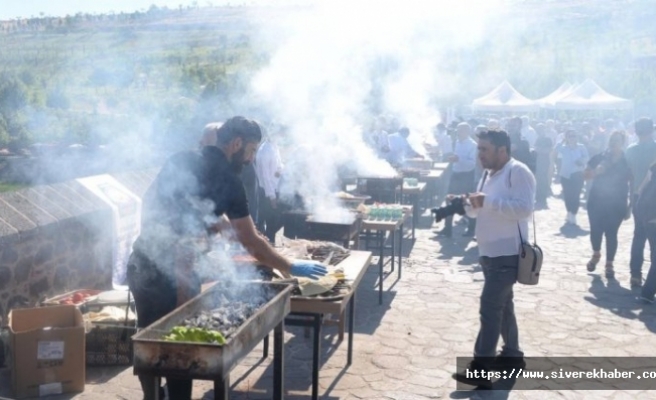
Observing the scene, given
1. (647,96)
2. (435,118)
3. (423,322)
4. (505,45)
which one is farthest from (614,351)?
(505,45)

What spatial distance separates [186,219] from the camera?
12.7 feet

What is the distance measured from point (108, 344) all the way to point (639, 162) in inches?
254

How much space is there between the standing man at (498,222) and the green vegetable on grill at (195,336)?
2222 millimetres

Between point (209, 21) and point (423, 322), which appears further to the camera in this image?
point (209, 21)

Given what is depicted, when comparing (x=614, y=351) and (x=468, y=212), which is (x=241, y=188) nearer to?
(x=468, y=212)

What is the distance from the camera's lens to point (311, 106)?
13648 mm

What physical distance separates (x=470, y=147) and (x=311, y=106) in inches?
157

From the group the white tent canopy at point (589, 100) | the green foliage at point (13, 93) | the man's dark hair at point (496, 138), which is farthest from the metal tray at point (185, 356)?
the white tent canopy at point (589, 100)

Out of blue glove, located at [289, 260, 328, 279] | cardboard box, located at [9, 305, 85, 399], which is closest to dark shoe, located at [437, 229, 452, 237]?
blue glove, located at [289, 260, 328, 279]

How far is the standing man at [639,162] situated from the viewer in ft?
24.9

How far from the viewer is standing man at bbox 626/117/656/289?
7602 millimetres

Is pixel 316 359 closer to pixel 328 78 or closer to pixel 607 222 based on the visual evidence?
pixel 607 222

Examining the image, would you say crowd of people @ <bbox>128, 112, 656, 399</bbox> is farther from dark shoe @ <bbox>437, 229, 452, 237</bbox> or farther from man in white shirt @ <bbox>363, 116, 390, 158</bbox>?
man in white shirt @ <bbox>363, 116, 390, 158</bbox>

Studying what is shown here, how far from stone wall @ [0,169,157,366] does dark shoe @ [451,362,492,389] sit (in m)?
3.42
